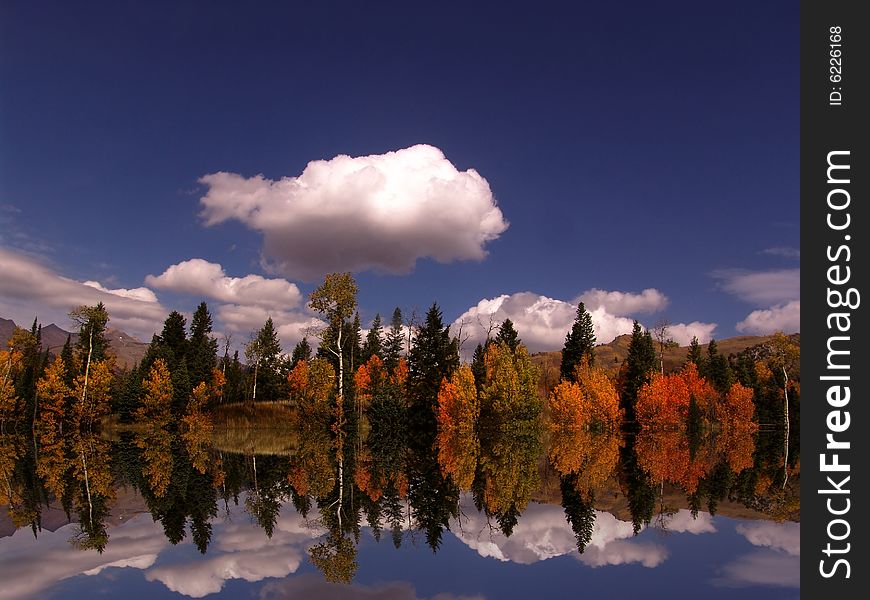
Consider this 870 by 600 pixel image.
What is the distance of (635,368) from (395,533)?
239 feet

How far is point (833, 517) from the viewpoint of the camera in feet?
34.1

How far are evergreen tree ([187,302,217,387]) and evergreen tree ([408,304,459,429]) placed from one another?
30.6m

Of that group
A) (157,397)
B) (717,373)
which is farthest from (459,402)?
(717,373)

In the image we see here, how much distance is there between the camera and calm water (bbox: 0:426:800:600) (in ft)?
34.9

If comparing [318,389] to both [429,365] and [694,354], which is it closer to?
[429,365]

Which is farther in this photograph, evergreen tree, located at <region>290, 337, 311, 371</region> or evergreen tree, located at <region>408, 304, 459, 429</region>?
evergreen tree, located at <region>290, 337, 311, 371</region>

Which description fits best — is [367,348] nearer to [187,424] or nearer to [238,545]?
[187,424]

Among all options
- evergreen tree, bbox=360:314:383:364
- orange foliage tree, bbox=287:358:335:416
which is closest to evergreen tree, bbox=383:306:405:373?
evergreen tree, bbox=360:314:383:364

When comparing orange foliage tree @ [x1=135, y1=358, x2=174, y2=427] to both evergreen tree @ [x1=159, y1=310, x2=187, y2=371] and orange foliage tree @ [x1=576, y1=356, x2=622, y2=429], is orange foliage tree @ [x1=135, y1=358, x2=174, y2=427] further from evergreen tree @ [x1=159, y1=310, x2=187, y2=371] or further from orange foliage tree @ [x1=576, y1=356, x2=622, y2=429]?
orange foliage tree @ [x1=576, y1=356, x2=622, y2=429]

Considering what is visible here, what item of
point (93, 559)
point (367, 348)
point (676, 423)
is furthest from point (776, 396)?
point (93, 559)

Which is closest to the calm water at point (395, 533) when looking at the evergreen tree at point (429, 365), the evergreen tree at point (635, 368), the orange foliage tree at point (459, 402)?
the orange foliage tree at point (459, 402)

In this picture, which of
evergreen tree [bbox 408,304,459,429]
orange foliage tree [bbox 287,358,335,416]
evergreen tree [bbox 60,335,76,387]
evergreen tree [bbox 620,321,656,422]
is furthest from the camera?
evergreen tree [bbox 620,321,656,422]

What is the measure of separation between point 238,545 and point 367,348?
3820 inches

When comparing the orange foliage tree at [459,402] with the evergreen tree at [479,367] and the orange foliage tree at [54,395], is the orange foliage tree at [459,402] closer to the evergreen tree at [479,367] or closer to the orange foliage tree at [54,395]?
the evergreen tree at [479,367]
